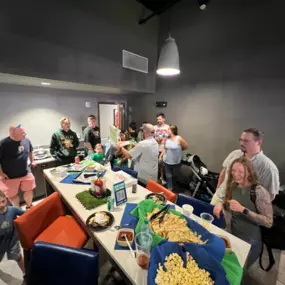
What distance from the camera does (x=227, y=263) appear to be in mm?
973

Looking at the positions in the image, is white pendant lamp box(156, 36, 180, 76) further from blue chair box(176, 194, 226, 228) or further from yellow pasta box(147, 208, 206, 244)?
yellow pasta box(147, 208, 206, 244)

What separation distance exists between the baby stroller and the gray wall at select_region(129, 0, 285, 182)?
0.51 m

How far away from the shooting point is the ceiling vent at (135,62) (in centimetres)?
328

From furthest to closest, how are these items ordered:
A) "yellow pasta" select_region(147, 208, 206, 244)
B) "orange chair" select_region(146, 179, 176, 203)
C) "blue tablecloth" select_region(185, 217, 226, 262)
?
1. "orange chair" select_region(146, 179, 176, 203)
2. "yellow pasta" select_region(147, 208, 206, 244)
3. "blue tablecloth" select_region(185, 217, 226, 262)

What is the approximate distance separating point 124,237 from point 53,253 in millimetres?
488

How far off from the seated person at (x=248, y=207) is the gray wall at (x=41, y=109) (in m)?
3.57

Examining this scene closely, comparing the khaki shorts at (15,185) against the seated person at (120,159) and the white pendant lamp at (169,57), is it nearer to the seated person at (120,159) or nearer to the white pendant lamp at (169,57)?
the seated person at (120,159)

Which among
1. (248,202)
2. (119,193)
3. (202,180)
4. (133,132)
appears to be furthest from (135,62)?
(248,202)

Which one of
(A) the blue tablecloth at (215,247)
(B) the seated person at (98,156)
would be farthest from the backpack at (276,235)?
(B) the seated person at (98,156)

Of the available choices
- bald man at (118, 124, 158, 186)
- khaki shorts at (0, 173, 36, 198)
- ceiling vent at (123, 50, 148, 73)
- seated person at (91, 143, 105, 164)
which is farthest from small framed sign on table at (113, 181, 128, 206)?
ceiling vent at (123, 50, 148, 73)

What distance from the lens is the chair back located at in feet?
4.36

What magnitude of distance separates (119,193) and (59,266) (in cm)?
69

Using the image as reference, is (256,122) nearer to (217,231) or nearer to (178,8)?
(217,231)

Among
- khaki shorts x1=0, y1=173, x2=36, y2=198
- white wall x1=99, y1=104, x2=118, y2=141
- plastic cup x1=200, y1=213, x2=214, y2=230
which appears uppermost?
white wall x1=99, y1=104, x2=118, y2=141
